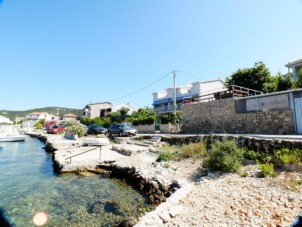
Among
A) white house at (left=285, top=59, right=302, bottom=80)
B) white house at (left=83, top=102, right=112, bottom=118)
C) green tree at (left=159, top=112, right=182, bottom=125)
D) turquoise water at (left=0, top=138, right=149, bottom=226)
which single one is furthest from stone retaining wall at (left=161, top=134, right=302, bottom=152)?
white house at (left=83, top=102, right=112, bottom=118)

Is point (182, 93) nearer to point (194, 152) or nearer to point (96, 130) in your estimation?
point (96, 130)

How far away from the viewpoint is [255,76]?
26828mm

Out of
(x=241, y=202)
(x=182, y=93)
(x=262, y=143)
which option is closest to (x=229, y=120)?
(x=262, y=143)

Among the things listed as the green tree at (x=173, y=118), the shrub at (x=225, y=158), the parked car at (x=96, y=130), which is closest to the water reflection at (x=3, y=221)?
the shrub at (x=225, y=158)

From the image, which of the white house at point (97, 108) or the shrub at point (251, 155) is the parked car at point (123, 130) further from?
the white house at point (97, 108)

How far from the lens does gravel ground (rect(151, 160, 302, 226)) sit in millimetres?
4406

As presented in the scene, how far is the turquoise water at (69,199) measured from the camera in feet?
20.7

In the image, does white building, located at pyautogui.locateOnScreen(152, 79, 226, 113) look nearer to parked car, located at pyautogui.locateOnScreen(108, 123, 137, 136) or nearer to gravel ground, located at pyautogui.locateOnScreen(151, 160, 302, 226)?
parked car, located at pyautogui.locateOnScreen(108, 123, 137, 136)

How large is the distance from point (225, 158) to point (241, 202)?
2817 mm

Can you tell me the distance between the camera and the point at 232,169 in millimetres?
7746

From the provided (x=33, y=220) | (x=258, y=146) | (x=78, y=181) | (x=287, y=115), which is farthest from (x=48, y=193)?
(x=287, y=115)

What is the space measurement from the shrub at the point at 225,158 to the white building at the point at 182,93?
28.2m

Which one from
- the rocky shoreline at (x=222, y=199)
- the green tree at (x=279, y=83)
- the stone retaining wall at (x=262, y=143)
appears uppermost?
the green tree at (x=279, y=83)

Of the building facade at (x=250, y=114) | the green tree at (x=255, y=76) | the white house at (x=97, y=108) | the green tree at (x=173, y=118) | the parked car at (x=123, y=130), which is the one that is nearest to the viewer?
the building facade at (x=250, y=114)
